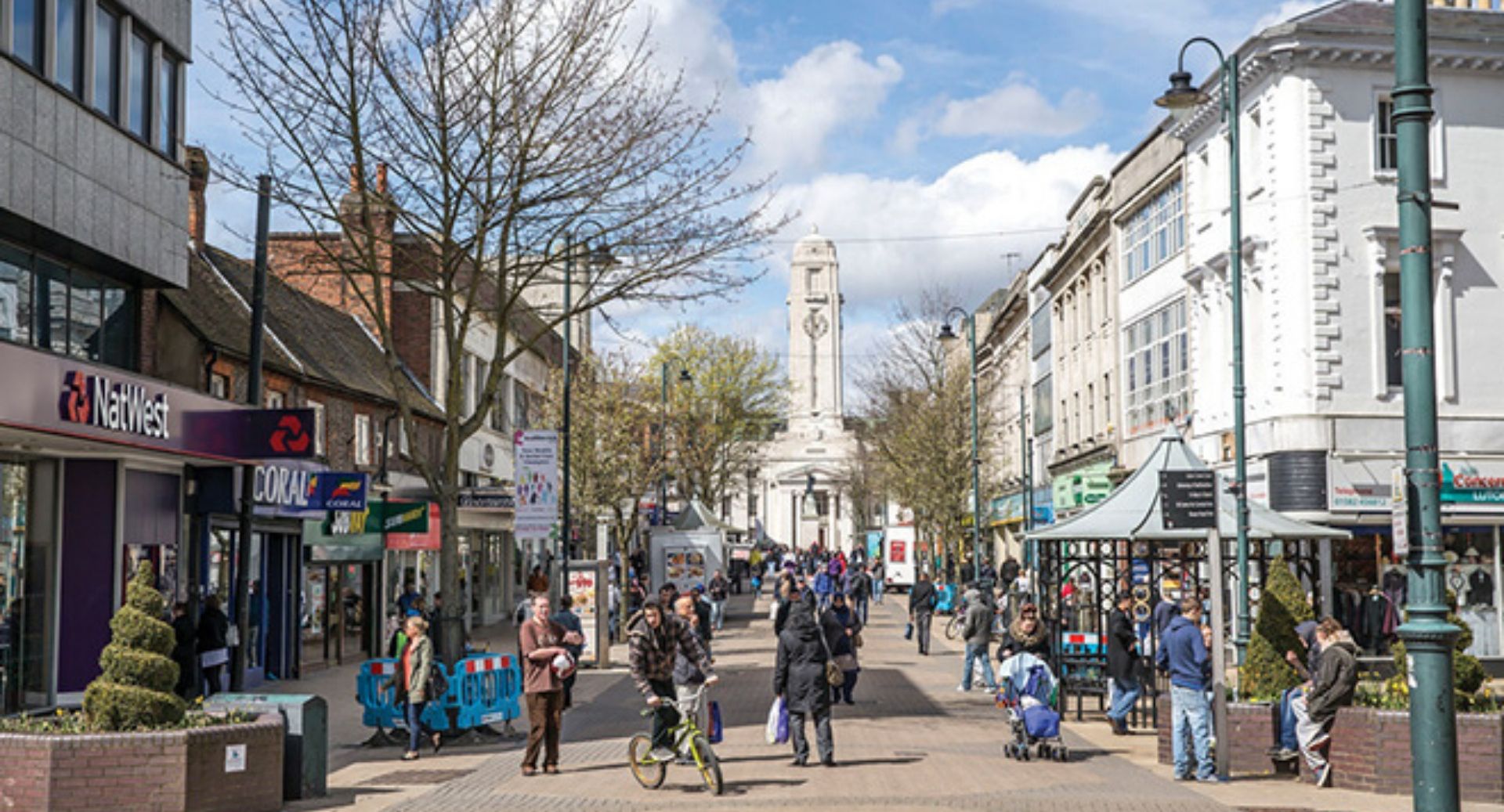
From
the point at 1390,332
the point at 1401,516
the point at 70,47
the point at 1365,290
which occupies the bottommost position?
the point at 1401,516

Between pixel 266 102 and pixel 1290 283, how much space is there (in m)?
17.7

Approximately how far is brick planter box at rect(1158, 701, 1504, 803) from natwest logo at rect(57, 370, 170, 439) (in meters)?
13.0

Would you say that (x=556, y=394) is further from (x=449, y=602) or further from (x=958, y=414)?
(x=449, y=602)

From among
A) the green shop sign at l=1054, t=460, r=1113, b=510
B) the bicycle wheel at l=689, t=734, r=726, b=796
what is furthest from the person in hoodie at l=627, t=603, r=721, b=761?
the green shop sign at l=1054, t=460, r=1113, b=510

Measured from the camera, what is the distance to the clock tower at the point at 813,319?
145 m

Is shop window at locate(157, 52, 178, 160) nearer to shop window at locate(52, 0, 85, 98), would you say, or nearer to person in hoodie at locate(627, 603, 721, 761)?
shop window at locate(52, 0, 85, 98)

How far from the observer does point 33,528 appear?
787 inches

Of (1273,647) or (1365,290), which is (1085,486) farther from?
(1273,647)

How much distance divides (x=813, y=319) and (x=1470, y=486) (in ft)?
386

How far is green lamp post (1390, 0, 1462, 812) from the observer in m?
7.82

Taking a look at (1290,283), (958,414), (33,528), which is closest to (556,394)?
(958,414)

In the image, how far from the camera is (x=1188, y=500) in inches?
601

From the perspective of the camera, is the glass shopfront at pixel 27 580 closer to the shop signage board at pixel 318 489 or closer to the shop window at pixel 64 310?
the shop window at pixel 64 310

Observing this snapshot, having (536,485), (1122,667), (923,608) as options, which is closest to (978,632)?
(1122,667)
